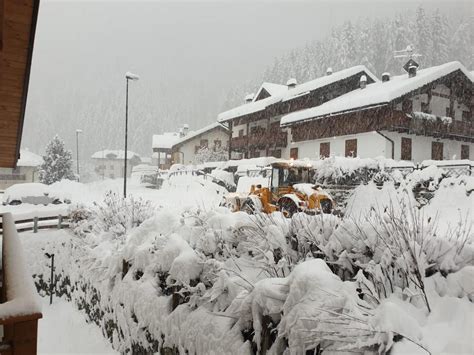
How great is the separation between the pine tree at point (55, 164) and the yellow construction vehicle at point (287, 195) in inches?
1350

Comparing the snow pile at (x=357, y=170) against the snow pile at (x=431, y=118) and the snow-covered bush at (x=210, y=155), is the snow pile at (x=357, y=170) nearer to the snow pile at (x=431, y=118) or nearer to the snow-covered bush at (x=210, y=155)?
the snow pile at (x=431, y=118)

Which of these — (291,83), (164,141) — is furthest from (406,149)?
(164,141)

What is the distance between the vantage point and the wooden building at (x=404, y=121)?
22.1 m

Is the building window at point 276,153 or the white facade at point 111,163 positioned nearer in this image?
the building window at point 276,153

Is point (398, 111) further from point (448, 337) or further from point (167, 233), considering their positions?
point (448, 337)

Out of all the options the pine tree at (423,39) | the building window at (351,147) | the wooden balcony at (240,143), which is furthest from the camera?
the pine tree at (423,39)

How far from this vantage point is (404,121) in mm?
22047

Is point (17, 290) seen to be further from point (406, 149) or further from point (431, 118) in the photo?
point (431, 118)

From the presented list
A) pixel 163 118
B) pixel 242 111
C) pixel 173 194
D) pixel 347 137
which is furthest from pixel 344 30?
pixel 163 118

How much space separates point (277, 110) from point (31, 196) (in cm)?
2125

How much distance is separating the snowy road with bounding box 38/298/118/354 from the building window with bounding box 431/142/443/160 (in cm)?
2375

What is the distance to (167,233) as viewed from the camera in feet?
22.5

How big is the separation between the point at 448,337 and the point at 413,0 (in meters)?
115

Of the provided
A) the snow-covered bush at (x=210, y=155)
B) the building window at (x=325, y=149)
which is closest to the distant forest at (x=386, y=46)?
the snow-covered bush at (x=210, y=155)
